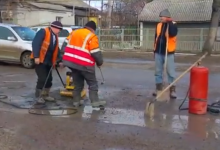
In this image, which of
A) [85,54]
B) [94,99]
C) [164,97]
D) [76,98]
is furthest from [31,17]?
[85,54]

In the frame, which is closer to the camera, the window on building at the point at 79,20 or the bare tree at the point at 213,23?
the bare tree at the point at 213,23

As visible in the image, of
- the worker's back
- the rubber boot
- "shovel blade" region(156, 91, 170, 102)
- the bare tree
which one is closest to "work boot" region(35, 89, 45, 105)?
the rubber boot

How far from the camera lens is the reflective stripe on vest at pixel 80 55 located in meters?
6.64

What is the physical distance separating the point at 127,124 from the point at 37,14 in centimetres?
2912

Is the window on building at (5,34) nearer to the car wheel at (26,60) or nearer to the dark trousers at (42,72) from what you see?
the car wheel at (26,60)

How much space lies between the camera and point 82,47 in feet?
21.7

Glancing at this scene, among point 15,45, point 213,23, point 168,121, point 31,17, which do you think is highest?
point 31,17

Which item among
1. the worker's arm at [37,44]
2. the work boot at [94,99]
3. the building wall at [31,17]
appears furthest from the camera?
the building wall at [31,17]

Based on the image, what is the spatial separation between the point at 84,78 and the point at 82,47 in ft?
2.25

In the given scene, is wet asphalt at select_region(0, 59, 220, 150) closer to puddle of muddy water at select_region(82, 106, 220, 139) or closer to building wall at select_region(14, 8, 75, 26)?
puddle of muddy water at select_region(82, 106, 220, 139)

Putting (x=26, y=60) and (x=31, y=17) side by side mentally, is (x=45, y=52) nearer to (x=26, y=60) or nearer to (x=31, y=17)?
(x=26, y=60)

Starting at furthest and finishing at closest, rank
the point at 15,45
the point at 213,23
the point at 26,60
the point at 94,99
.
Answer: the point at 213,23 → the point at 15,45 → the point at 26,60 → the point at 94,99

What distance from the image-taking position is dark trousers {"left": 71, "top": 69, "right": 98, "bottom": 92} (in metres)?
6.84

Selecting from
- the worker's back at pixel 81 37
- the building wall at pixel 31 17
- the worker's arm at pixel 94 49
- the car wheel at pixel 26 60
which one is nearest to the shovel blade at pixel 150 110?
the worker's arm at pixel 94 49
